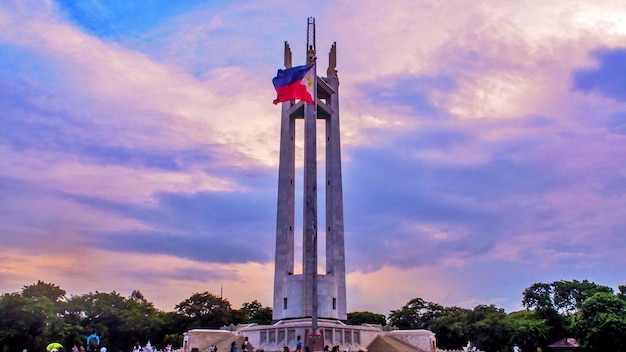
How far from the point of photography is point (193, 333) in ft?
130

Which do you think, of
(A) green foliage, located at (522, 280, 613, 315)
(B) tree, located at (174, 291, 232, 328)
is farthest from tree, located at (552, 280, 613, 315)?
(B) tree, located at (174, 291, 232, 328)

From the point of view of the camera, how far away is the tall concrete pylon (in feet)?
137

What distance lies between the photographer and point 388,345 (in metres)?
39.8

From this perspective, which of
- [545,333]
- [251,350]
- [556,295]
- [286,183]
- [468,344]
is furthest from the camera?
[468,344]

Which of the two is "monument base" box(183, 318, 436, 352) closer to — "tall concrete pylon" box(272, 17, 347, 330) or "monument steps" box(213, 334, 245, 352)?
"monument steps" box(213, 334, 245, 352)

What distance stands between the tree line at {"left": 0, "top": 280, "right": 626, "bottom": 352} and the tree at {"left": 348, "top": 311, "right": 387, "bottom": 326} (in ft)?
0.49

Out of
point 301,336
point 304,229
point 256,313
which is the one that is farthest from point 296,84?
point 256,313

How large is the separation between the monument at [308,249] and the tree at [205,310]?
949 inches

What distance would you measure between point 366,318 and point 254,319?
1627 cm

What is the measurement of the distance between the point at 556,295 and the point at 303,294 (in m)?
32.2

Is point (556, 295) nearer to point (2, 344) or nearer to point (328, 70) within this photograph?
point (328, 70)

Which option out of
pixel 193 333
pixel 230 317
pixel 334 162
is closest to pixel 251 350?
pixel 193 333

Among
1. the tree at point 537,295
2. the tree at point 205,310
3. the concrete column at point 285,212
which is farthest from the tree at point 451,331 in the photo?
the tree at point 205,310

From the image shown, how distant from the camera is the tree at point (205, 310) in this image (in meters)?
67.1
